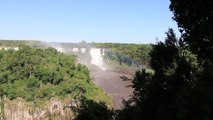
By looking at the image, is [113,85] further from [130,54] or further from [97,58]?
[130,54]

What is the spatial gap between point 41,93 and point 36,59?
1318 cm

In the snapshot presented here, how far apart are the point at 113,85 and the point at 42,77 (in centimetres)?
1692

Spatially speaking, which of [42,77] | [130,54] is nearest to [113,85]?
[42,77]

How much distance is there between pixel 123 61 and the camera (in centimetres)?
13000

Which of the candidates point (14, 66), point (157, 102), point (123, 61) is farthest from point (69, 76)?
point (157, 102)

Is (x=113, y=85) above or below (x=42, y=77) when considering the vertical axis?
below

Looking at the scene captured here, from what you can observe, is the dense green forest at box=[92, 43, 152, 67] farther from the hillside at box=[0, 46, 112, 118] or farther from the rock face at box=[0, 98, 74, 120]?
the rock face at box=[0, 98, 74, 120]

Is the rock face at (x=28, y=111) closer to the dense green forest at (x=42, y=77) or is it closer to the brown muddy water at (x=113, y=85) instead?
the dense green forest at (x=42, y=77)

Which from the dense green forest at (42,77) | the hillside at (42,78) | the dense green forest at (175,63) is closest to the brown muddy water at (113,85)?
the hillside at (42,78)

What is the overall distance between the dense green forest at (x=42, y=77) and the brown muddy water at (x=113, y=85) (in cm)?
550

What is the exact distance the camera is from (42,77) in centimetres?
8494

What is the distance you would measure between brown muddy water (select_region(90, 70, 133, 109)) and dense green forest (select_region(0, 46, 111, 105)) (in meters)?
5.50

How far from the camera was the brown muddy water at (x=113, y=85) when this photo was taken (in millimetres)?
85106

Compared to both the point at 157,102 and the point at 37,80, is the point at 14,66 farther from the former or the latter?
the point at 157,102
